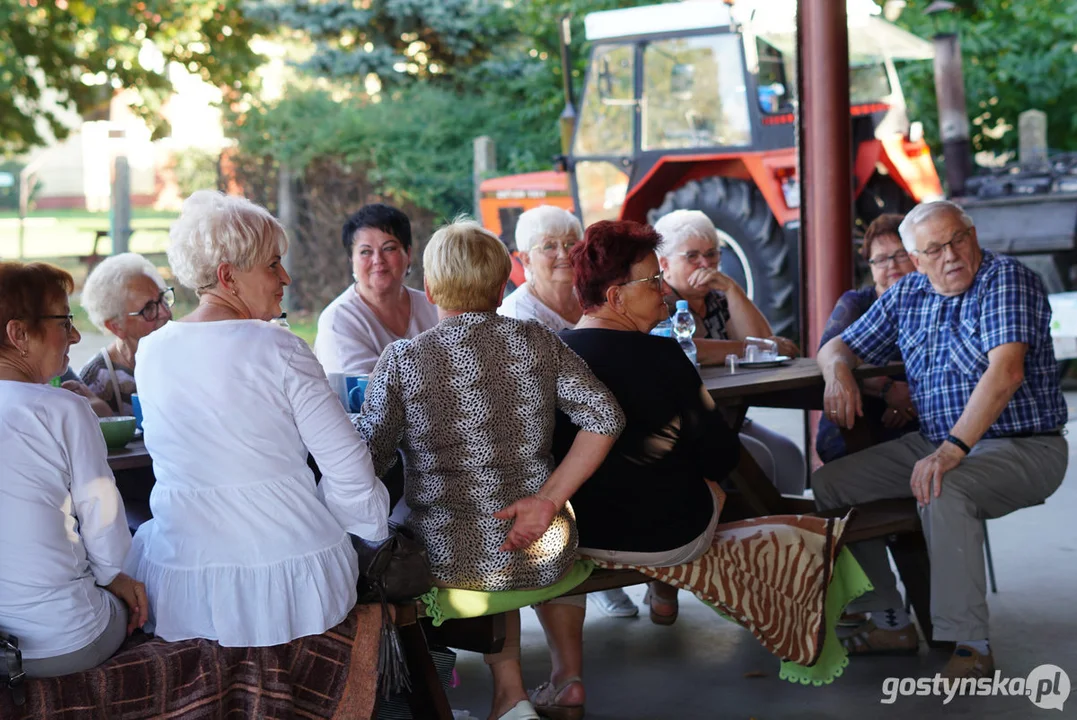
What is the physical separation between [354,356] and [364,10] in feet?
37.6

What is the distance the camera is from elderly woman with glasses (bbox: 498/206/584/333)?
4.02 meters

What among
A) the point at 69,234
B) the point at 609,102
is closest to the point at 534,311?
the point at 609,102

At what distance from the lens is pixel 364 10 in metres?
14.3

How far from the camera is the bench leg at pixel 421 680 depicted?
277cm

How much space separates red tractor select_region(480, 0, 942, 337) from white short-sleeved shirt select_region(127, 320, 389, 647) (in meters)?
6.07

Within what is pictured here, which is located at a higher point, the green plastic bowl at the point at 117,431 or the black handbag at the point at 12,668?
the green plastic bowl at the point at 117,431

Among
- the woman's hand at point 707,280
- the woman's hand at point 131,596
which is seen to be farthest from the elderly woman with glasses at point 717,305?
the woman's hand at point 131,596

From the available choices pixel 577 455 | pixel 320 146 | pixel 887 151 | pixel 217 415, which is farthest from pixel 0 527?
pixel 320 146

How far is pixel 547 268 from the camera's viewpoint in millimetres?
4047

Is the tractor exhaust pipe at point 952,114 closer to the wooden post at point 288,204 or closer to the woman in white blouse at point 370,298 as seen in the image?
the woman in white blouse at point 370,298

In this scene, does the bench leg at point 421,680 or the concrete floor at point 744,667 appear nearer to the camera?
the bench leg at point 421,680

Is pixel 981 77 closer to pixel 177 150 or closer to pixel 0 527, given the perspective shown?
pixel 177 150

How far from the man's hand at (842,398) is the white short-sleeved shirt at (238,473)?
1767 millimetres

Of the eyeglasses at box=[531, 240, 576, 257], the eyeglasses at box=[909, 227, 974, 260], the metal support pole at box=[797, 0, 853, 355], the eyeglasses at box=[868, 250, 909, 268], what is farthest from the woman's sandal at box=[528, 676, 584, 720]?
the metal support pole at box=[797, 0, 853, 355]
